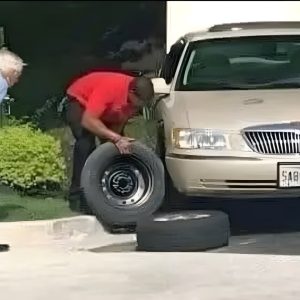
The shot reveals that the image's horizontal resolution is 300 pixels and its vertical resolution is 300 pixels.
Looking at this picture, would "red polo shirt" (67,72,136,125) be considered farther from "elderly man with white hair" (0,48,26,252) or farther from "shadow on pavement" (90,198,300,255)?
"shadow on pavement" (90,198,300,255)

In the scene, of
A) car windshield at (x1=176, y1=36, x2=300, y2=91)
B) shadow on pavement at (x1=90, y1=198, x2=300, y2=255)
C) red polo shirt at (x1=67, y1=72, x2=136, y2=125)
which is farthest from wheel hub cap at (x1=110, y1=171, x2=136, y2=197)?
car windshield at (x1=176, y1=36, x2=300, y2=91)

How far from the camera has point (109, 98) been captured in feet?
31.5

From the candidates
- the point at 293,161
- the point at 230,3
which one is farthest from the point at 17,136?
the point at 230,3

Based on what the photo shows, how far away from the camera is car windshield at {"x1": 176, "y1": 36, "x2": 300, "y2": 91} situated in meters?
9.66

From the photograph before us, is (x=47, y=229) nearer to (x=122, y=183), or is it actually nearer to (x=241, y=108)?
(x=122, y=183)

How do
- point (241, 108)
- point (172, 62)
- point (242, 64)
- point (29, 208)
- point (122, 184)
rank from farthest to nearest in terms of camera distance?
point (172, 62) → point (242, 64) → point (29, 208) → point (122, 184) → point (241, 108)

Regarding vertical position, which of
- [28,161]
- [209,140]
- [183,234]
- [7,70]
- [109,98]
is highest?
[7,70]

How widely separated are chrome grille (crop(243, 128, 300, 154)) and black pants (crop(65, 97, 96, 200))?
5.72ft

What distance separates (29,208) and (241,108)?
7.22 ft

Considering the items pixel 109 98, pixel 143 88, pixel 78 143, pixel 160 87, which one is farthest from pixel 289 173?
pixel 78 143

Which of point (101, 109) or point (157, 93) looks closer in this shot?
point (101, 109)

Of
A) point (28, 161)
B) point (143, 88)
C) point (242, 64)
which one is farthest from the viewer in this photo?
point (242, 64)

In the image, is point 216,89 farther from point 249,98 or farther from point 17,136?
point 17,136

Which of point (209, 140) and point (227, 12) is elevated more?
point (227, 12)
